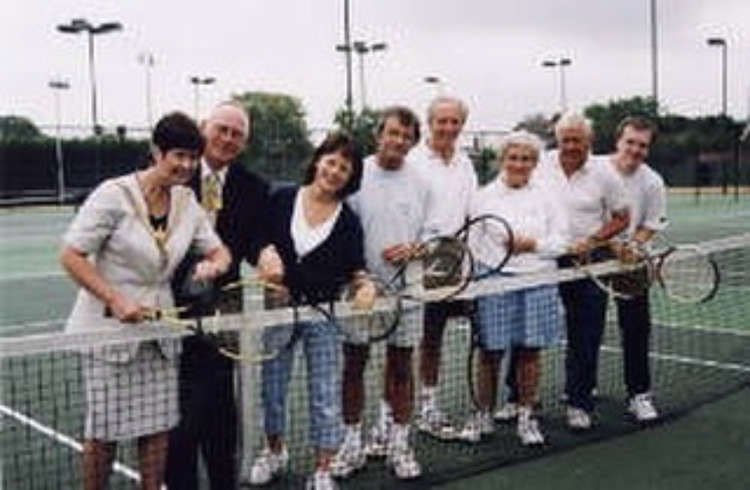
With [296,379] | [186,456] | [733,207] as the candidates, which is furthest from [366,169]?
[733,207]

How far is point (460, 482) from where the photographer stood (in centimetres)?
655

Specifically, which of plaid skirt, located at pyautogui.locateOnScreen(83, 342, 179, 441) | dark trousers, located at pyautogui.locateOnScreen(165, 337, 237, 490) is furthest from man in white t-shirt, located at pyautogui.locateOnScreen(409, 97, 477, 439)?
plaid skirt, located at pyautogui.locateOnScreen(83, 342, 179, 441)

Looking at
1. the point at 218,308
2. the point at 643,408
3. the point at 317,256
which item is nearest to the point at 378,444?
the point at 317,256

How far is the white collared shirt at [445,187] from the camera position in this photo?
22.8 feet

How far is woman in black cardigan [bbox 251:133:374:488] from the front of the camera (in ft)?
19.8

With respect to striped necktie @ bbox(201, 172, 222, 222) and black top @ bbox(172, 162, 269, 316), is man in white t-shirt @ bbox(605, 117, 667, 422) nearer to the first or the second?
black top @ bbox(172, 162, 269, 316)

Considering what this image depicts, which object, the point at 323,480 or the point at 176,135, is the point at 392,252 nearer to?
the point at 323,480

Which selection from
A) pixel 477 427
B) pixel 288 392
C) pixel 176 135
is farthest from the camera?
pixel 477 427

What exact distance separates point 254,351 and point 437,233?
1.54 meters

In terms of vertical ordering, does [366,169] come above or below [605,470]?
above

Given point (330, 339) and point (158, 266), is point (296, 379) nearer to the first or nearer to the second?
point (330, 339)

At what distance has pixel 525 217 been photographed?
7.14 metres

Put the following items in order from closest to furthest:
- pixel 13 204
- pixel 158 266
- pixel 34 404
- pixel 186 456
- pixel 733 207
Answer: pixel 158 266 < pixel 186 456 < pixel 34 404 < pixel 733 207 < pixel 13 204

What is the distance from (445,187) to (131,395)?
260cm
